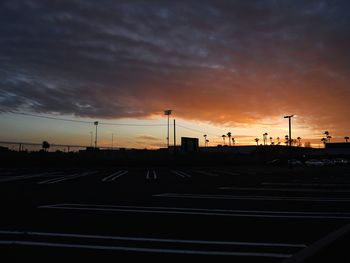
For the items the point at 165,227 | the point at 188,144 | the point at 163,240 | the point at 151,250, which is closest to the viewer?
the point at 151,250

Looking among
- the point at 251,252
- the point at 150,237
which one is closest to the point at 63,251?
the point at 150,237

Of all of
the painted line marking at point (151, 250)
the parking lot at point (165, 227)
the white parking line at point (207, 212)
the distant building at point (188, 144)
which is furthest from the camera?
the distant building at point (188, 144)

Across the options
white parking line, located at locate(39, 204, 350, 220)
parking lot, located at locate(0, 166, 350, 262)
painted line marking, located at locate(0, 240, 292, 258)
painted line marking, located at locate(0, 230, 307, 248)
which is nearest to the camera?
painted line marking, located at locate(0, 240, 292, 258)

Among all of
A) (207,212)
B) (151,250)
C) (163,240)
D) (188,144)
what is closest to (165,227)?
(163,240)

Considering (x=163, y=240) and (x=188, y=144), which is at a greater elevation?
(x=188, y=144)

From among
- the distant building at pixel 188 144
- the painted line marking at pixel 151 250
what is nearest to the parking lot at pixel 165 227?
the painted line marking at pixel 151 250

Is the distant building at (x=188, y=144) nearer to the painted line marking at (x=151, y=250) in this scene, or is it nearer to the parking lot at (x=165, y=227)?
the parking lot at (x=165, y=227)

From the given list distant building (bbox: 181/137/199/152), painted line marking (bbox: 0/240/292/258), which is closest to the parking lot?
painted line marking (bbox: 0/240/292/258)

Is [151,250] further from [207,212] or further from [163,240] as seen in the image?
[207,212]

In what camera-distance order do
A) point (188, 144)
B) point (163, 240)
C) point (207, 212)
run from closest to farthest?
1. point (163, 240)
2. point (207, 212)
3. point (188, 144)

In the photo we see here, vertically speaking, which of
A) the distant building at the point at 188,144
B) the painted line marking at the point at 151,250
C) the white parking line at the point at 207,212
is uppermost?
the distant building at the point at 188,144

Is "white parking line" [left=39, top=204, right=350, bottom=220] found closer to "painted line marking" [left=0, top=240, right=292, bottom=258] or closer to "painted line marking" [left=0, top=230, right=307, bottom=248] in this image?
"painted line marking" [left=0, top=230, right=307, bottom=248]

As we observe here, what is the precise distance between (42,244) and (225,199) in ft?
29.9

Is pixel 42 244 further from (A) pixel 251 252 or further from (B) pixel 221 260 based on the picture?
(A) pixel 251 252
